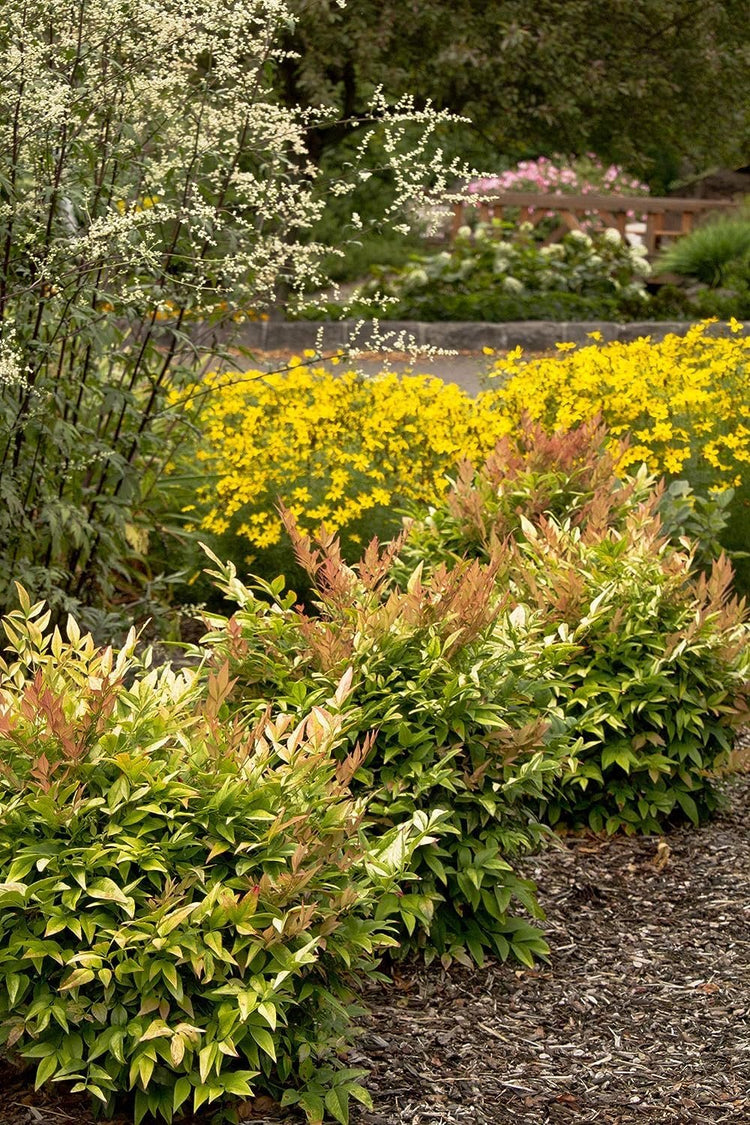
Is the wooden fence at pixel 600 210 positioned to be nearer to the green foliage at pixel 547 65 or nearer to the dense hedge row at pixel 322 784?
the green foliage at pixel 547 65

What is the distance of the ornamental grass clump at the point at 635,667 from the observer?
12.6ft

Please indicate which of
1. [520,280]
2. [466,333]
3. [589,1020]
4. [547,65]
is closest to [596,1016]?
[589,1020]

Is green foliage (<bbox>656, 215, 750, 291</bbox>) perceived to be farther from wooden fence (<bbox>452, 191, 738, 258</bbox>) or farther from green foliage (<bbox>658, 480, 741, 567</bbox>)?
green foliage (<bbox>658, 480, 741, 567</bbox>)

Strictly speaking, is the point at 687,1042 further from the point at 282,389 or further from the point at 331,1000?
the point at 282,389

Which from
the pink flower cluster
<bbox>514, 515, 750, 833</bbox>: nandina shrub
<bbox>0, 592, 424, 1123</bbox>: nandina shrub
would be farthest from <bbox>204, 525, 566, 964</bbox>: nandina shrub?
the pink flower cluster

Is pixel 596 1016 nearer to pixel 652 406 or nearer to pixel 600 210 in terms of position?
pixel 652 406

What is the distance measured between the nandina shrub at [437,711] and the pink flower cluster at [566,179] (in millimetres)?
14111

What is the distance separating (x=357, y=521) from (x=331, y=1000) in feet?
9.83

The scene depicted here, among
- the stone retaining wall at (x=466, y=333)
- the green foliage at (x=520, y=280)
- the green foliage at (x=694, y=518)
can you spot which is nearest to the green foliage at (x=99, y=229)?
the green foliage at (x=694, y=518)

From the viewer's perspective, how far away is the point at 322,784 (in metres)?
2.63

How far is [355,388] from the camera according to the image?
5.73 m

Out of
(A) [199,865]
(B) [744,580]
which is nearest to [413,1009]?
(A) [199,865]

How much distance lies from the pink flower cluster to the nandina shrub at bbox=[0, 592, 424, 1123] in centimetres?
1488

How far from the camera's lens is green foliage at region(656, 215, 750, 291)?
48.9 feet
